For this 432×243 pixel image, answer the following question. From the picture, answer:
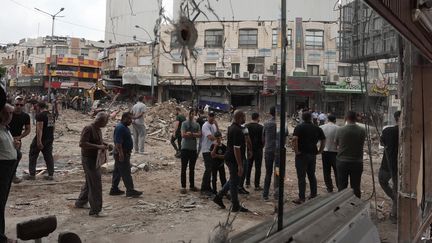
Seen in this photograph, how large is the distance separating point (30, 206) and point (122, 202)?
55.5 inches

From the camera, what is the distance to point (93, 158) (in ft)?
19.7

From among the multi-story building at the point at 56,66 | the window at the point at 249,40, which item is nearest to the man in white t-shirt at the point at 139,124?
the window at the point at 249,40

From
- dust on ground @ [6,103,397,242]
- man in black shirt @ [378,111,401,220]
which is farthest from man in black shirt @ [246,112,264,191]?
man in black shirt @ [378,111,401,220]

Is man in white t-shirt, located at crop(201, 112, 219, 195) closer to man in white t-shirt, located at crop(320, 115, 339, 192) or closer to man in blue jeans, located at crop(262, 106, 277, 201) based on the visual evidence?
man in blue jeans, located at crop(262, 106, 277, 201)

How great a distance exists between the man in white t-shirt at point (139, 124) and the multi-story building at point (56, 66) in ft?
142

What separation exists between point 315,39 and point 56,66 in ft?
106

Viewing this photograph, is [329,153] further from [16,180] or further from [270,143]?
[16,180]

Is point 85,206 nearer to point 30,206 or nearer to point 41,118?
point 30,206

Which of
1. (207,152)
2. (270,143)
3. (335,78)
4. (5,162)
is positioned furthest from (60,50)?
(5,162)

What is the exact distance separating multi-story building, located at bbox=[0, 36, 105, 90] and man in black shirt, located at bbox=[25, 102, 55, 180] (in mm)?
46322

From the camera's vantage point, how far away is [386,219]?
663 cm

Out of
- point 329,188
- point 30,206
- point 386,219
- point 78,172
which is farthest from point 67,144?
point 386,219

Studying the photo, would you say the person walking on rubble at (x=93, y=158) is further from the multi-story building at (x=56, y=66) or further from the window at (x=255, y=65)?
the multi-story building at (x=56, y=66)

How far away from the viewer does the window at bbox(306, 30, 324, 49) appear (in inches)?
1499
